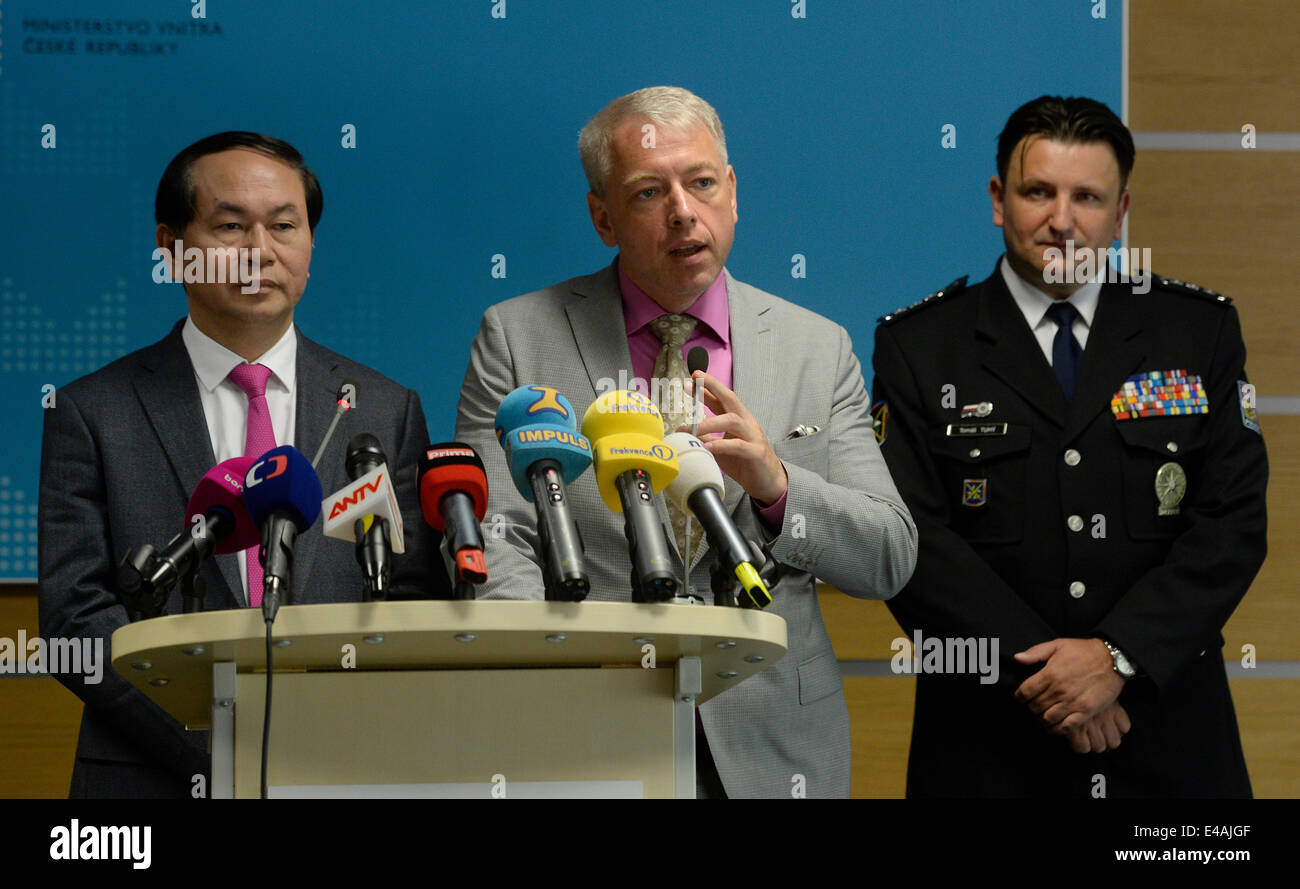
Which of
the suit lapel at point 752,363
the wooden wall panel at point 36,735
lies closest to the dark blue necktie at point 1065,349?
the suit lapel at point 752,363

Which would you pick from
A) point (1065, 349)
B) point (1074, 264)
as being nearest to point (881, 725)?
point (1065, 349)

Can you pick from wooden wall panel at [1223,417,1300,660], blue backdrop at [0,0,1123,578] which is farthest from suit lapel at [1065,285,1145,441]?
wooden wall panel at [1223,417,1300,660]

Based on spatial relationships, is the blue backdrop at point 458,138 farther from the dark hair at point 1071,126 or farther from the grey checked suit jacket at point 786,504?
the grey checked suit jacket at point 786,504

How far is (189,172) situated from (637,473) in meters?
1.39

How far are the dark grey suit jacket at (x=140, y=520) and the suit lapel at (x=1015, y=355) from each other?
1.10 m

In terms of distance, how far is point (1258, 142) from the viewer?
11.0 ft

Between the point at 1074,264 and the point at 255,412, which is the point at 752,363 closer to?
the point at 1074,264

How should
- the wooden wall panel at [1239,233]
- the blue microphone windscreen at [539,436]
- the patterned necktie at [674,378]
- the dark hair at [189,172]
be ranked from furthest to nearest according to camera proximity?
1. the wooden wall panel at [1239,233]
2. the dark hair at [189,172]
3. the patterned necktie at [674,378]
4. the blue microphone windscreen at [539,436]

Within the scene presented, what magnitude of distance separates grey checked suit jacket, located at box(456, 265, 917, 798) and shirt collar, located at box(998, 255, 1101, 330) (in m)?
0.45

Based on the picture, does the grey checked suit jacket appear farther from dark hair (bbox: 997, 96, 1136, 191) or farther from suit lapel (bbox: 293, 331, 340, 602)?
dark hair (bbox: 997, 96, 1136, 191)

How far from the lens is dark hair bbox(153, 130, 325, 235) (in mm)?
2510

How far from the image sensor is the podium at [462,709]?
4.82ft

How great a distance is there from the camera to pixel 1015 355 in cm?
265
